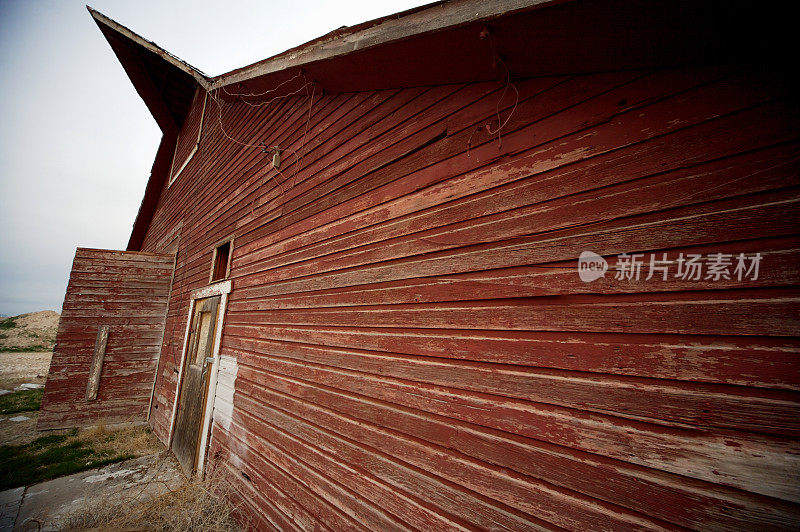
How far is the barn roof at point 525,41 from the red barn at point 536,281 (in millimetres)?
11

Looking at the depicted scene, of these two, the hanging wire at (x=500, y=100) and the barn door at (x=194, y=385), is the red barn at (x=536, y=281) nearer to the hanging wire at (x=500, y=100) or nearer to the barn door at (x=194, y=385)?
the hanging wire at (x=500, y=100)

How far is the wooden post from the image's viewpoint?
684cm

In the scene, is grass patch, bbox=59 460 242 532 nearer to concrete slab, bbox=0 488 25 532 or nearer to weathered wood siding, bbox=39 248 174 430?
concrete slab, bbox=0 488 25 532

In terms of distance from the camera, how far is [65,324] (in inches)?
274

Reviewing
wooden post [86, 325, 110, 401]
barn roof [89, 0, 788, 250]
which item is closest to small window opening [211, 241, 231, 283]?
barn roof [89, 0, 788, 250]

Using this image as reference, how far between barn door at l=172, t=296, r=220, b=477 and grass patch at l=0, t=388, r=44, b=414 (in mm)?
7250

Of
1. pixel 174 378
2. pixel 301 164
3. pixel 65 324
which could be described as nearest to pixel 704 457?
pixel 301 164

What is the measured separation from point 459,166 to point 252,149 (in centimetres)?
402

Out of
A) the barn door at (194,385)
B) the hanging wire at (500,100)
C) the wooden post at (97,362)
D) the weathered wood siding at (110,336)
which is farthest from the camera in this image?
the wooden post at (97,362)

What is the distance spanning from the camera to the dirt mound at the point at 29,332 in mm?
21156

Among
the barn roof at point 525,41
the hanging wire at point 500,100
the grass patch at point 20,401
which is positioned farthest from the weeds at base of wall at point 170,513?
the grass patch at point 20,401

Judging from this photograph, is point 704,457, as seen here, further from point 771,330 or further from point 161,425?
point 161,425

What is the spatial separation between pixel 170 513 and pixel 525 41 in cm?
539

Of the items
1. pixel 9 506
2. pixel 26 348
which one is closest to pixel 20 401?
pixel 9 506
